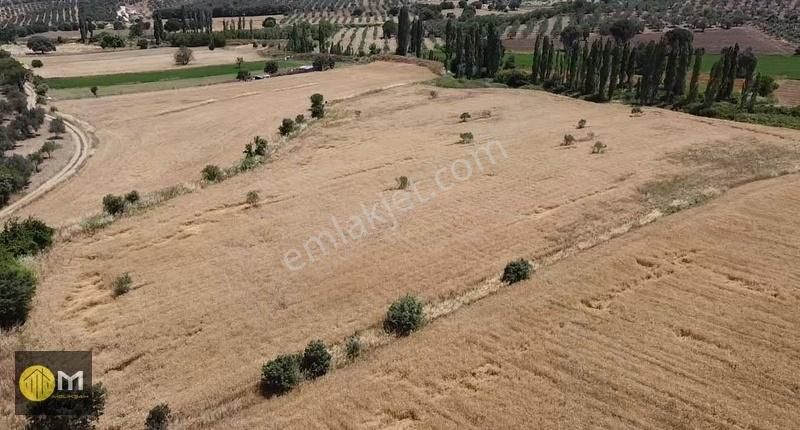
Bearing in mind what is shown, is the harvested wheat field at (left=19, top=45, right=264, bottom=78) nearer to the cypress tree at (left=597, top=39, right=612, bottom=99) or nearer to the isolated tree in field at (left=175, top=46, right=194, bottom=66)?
the isolated tree in field at (left=175, top=46, right=194, bottom=66)

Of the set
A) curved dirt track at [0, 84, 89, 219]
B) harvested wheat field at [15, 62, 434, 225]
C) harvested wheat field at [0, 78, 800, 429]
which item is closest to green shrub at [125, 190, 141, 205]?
harvested wheat field at [15, 62, 434, 225]

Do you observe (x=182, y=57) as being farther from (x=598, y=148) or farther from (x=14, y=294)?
(x=14, y=294)

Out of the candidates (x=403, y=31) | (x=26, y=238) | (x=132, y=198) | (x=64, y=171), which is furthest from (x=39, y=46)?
(x=26, y=238)

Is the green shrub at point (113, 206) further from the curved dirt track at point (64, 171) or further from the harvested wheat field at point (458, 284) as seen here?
the curved dirt track at point (64, 171)

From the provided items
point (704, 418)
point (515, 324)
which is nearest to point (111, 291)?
point (515, 324)

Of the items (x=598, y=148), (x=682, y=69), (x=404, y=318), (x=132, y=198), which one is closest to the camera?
(x=404, y=318)
